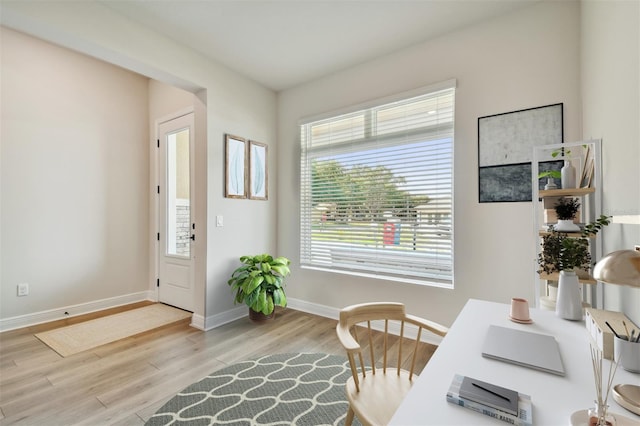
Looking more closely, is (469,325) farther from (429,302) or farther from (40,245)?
(40,245)

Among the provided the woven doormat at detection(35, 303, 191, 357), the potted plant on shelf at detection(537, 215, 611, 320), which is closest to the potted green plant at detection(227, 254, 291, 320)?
the woven doormat at detection(35, 303, 191, 357)

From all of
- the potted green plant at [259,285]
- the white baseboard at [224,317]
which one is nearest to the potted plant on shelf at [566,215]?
the potted green plant at [259,285]

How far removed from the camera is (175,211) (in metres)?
3.90

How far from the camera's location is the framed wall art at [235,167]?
3256mm

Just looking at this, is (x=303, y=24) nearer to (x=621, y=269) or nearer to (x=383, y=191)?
(x=383, y=191)

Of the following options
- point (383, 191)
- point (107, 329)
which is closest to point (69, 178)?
point (107, 329)

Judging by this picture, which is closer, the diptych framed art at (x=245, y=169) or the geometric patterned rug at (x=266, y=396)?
the geometric patterned rug at (x=266, y=396)

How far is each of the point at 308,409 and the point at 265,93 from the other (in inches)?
133

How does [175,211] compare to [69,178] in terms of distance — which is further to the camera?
[175,211]

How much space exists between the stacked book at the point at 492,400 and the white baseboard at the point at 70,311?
4.16 m

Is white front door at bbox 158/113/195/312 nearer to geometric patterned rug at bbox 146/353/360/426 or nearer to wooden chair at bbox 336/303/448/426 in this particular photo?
geometric patterned rug at bbox 146/353/360/426

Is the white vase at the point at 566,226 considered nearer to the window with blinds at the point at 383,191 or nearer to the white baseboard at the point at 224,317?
the window with blinds at the point at 383,191

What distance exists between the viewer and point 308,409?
1793 mm

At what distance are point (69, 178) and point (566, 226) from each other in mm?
4658
